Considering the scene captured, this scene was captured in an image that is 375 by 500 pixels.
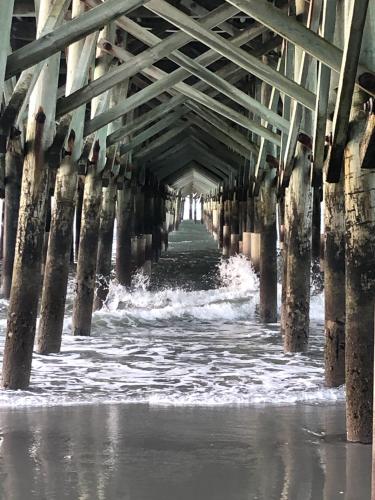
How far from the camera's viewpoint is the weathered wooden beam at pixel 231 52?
13.6ft

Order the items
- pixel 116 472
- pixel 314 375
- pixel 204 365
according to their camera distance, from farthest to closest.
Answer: pixel 204 365
pixel 314 375
pixel 116 472

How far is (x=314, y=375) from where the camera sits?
16.8ft

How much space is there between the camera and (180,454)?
3045 millimetres

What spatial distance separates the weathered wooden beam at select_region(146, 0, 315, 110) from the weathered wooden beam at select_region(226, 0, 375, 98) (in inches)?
30.3

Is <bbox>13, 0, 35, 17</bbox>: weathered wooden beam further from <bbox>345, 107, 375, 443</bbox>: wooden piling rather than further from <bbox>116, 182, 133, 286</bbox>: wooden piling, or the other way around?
<bbox>345, 107, 375, 443</bbox>: wooden piling

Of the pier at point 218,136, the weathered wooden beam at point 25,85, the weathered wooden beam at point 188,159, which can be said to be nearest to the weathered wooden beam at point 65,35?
the pier at point 218,136

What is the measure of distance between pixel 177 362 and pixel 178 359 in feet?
0.54

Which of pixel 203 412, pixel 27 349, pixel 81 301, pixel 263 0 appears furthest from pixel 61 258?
pixel 263 0

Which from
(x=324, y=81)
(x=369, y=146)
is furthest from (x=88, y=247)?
(x=369, y=146)

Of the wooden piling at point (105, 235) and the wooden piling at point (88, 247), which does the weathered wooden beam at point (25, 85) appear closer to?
the wooden piling at point (88, 247)

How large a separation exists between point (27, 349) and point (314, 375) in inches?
83.1

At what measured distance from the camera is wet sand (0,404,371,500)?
8.50ft

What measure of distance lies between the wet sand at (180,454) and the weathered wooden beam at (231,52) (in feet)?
6.15

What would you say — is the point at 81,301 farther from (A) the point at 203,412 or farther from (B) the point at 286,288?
(A) the point at 203,412
